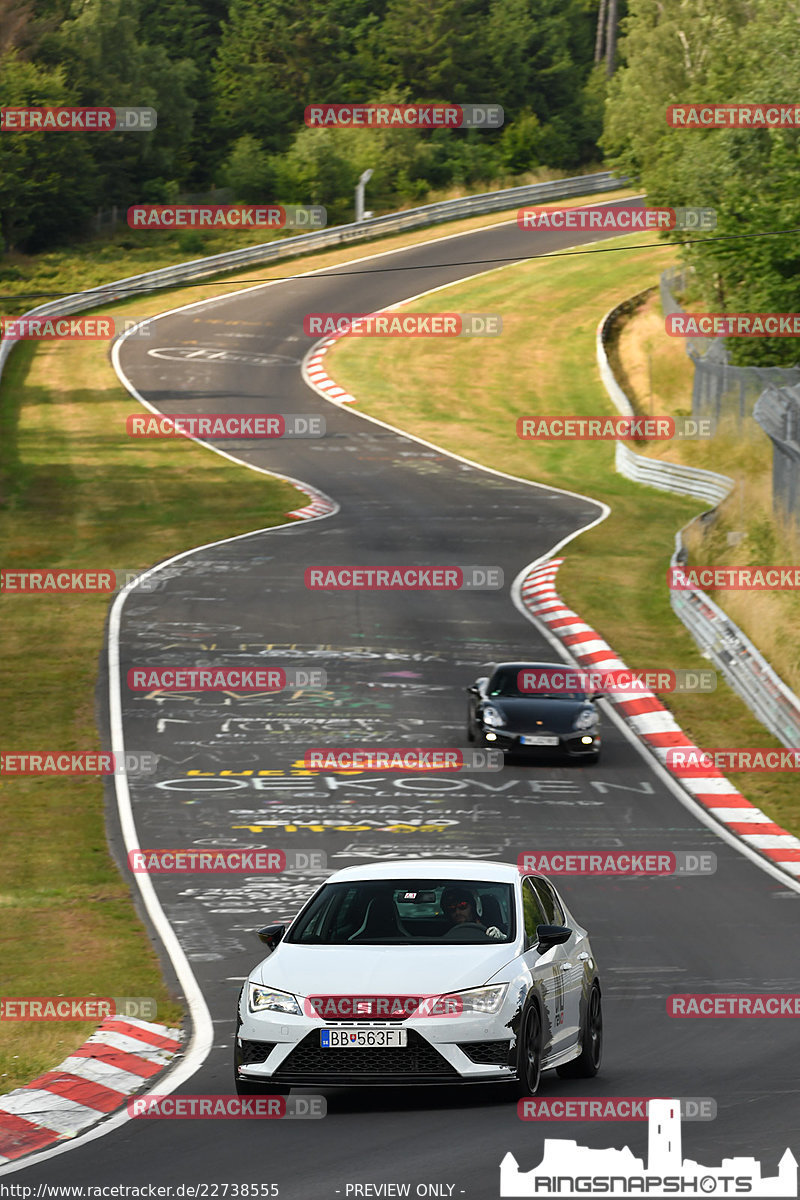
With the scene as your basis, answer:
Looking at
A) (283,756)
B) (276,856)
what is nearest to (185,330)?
(283,756)

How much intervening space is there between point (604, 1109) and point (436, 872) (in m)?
2.06

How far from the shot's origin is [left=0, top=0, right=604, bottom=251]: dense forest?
261 ft

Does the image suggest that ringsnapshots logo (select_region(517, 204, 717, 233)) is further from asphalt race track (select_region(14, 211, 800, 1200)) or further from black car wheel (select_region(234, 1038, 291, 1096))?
black car wheel (select_region(234, 1038, 291, 1096))

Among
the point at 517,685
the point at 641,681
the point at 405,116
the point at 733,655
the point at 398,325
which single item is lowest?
the point at 641,681

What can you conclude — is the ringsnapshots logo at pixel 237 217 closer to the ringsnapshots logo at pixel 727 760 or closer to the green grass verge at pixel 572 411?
the green grass verge at pixel 572 411

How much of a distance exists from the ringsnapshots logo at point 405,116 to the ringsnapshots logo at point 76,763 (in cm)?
6774

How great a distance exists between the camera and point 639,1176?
8.43 metres

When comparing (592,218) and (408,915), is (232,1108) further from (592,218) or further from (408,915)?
(592,218)

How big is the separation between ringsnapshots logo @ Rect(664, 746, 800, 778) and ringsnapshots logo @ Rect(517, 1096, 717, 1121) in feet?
47.3

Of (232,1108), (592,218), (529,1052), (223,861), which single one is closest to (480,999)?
(529,1052)

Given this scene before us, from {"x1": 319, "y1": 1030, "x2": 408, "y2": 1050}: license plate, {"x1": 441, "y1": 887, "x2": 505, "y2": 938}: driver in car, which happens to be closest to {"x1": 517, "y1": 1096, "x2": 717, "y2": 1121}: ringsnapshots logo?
{"x1": 319, "y1": 1030, "x2": 408, "y2": 1050}: license plate

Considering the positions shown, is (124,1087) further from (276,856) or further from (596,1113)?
(276,856)

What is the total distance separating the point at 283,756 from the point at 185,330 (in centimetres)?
4577

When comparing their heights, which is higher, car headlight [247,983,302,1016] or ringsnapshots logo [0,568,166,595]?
car headlight [247,983,302,1016]
